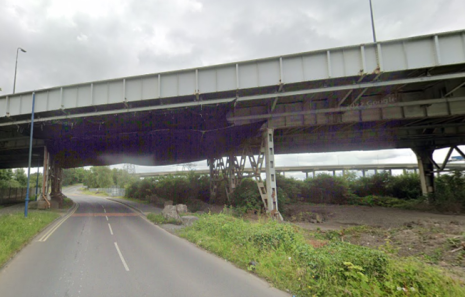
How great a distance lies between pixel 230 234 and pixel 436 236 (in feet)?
24.9

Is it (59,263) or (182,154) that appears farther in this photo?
(182,154)

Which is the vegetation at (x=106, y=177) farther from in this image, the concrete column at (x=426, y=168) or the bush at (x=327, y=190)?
the concrete column at (x=426, y=168)

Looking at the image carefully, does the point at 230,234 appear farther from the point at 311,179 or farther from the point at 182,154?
the point at 311,179

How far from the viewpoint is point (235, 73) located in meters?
18.7

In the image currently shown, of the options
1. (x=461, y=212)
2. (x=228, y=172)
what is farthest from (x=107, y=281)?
(x=461, y=212)

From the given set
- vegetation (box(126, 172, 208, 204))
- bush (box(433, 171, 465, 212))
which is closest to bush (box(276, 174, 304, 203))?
vegetation (box(126, 172, 208, 204))

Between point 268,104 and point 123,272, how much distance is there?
51.3ft

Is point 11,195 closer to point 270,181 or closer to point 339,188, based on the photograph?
point 270,181

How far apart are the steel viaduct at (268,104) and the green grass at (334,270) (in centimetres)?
1085

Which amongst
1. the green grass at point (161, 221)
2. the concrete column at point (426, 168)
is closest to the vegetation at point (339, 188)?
the concrete column at point (426, 168)

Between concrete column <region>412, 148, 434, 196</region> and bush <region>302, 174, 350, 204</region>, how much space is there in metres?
8.82

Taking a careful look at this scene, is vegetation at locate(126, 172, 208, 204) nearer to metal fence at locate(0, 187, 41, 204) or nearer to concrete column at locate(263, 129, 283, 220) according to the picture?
concrete column at locate(263, 129, 283, 220)

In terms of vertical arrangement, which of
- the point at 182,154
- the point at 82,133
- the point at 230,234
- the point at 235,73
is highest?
the point at 235,73

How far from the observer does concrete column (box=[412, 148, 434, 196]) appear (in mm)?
29531
